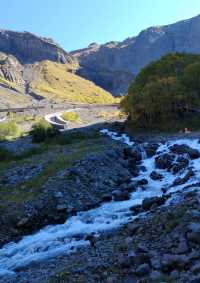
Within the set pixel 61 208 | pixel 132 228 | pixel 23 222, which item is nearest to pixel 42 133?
pixel 61 208

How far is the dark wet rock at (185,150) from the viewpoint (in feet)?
164

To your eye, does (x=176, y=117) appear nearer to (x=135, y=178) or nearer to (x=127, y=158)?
(x=127, y=158)

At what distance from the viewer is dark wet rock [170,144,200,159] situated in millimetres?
49969

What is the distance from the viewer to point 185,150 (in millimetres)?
52500

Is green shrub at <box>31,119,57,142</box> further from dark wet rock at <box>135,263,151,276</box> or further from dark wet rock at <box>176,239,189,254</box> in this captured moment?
dark wet rock at <box>135,263,151,276</box>

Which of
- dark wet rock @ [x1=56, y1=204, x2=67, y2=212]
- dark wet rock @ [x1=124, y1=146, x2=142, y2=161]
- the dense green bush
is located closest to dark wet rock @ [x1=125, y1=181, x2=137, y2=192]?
dark wet rock @ [x1=56, y1=204, x2=67, y2=212]

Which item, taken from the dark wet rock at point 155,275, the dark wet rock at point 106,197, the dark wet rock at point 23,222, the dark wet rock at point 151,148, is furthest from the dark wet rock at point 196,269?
the dark wet rock at point 151,148

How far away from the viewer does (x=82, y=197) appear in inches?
1572

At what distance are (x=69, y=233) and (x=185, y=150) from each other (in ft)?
71.9

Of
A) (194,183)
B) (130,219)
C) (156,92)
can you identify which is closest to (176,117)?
(156,92)

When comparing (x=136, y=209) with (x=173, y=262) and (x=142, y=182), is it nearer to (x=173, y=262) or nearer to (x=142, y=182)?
(x=142, y=182)

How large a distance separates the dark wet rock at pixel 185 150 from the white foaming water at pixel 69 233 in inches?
284

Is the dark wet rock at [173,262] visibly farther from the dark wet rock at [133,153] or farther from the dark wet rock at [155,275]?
the dark wet rock at [133,153]

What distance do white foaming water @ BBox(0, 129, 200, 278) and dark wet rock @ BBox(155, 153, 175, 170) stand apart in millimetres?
7168
